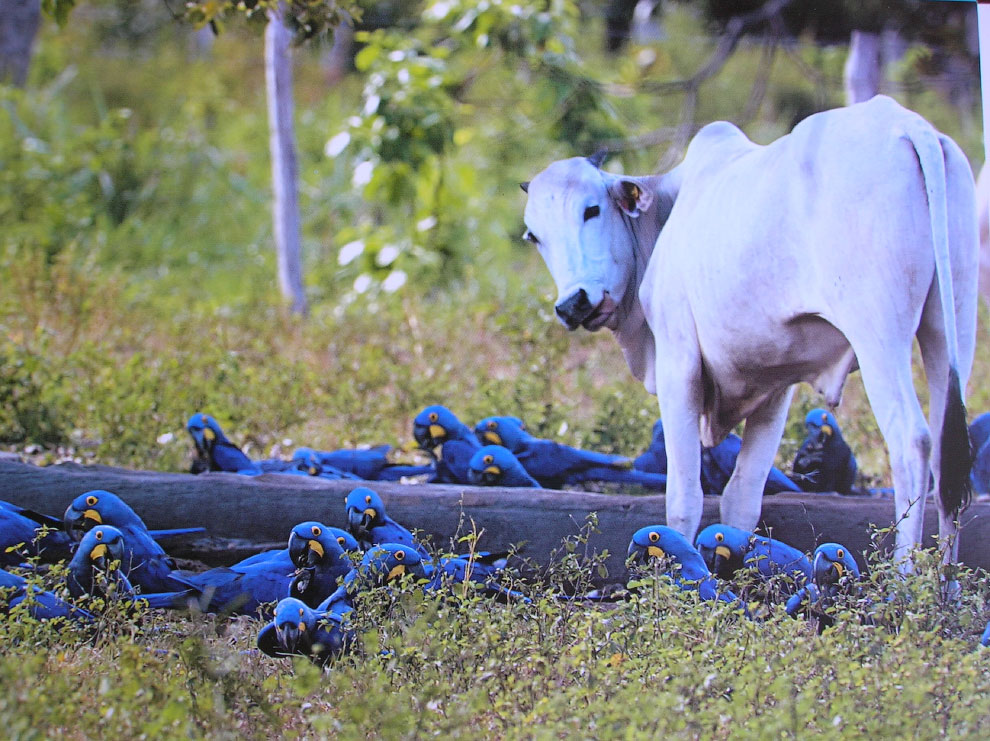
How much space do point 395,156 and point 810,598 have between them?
3.40 meters

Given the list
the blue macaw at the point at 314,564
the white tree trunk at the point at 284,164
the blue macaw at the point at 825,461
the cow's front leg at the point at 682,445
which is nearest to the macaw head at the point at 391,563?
the blue macaw at the point at 314,564

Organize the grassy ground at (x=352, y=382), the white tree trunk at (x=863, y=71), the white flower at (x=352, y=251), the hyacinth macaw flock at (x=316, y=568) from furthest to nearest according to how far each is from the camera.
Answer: the white flower at (x=352, y=251) → the white tree trunk at (x=863, y=71) → the hyacinth macaw flock at (x=316, y=568) → the grassy ground at (x=352, y=382)

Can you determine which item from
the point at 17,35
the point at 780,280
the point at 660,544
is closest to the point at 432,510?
the point at 660,544

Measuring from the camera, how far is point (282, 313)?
6.78 m

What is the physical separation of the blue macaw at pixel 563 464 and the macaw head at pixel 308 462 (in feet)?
2.38

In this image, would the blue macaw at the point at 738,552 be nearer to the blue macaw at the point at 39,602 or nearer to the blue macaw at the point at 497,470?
the blue macaw at the point at 497,470

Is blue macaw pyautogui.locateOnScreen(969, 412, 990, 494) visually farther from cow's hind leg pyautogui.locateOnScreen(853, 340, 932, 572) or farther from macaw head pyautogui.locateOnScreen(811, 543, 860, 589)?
cow's hind leg pyautogui.locateOnScreen(853, 340, 932, 572)

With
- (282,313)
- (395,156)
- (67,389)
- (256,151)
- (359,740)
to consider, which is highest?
(256,151)

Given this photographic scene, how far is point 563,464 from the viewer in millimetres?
4422

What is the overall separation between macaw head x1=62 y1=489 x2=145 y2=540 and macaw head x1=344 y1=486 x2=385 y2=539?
698mm

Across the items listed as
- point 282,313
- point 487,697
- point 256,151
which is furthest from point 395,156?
point 256,151

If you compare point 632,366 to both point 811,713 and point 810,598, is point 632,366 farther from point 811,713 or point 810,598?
point 811,713

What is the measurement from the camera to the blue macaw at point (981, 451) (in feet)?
13.8

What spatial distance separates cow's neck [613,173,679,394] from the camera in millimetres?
3818
